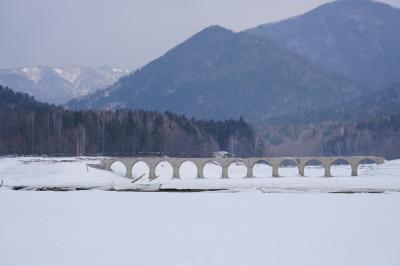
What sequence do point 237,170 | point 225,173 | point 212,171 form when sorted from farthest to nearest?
point 237,170, point 212,171, point 225,173

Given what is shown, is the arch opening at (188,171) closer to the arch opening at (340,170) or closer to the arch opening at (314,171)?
the arch opening at (314,171)


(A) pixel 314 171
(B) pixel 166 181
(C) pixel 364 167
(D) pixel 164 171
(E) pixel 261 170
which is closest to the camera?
(B) pixel 166 181

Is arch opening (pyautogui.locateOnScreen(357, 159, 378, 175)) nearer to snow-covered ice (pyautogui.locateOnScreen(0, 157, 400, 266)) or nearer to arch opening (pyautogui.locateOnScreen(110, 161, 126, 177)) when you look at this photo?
arch opening (pyautogui.locateOnScreen(110, 161, 126, 177))

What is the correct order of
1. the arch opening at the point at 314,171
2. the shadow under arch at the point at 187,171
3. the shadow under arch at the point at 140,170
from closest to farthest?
the shadow under arch at the point at 140,170 < the shadow under arch at the point at 187,171 < the arch opening at the point at 314,171

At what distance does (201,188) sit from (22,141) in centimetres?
6035

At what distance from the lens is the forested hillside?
369 ft

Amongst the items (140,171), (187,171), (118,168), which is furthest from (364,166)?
(118,168)

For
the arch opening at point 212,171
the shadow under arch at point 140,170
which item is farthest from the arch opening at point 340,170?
the shadow under arch at point 140,170

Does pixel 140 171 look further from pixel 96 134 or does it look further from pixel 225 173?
pixel 96 134

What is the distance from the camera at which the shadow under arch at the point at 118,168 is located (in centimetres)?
8963

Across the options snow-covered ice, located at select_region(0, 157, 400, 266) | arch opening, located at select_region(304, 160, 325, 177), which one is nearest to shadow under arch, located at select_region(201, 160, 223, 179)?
arch opening, located at select_region(304, 160, 325, 177)

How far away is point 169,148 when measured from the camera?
12681cm

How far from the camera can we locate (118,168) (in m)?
93.1

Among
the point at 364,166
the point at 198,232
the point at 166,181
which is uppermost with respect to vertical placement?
the point at 364,166
